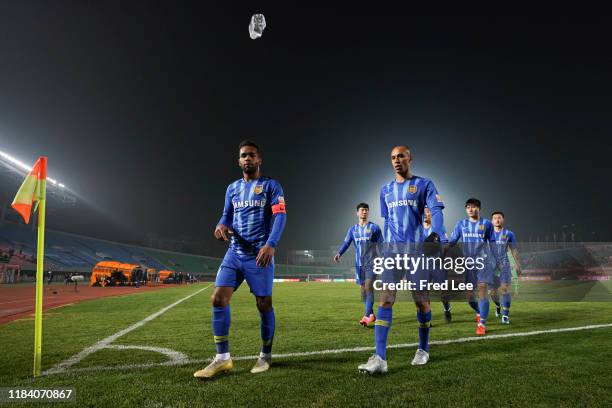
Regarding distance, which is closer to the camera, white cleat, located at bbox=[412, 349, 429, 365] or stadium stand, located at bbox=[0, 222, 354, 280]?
white cleat, located at bbox=[412, 349, 429, 365]

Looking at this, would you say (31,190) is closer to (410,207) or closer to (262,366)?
(262,366)

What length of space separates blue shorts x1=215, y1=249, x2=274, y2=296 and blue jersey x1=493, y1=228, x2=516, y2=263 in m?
6.14

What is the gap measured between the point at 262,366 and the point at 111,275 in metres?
31.4

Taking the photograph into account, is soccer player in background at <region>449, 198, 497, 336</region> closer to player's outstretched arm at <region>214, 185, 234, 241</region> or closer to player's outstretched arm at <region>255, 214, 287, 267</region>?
player's outstretched arm at <region>255, 214, 287, 267</region>

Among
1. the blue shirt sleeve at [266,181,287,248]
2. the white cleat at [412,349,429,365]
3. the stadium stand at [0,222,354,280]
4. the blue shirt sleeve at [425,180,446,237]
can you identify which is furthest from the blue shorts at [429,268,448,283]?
the stadium stand at [0,222,354,280]

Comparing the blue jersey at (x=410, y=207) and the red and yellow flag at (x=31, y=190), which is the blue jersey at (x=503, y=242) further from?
the red and yellow flag at (x=31, y=190)

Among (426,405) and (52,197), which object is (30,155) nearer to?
(52,197)

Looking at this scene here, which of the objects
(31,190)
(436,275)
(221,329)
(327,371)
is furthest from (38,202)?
(436,275)

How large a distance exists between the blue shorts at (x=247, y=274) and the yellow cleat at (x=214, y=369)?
76 centimetres

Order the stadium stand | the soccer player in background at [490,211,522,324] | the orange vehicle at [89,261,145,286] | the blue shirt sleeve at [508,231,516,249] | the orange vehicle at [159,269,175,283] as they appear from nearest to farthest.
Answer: the soccer player in background at [490,211,522,324]
the blue shirt sleeve at [508,231,516,249]
the orange vehicle at [89,261,145,286]
the stadium stand
the orange vehicle at [159,269,175,283]

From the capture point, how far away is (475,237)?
26.3 feet

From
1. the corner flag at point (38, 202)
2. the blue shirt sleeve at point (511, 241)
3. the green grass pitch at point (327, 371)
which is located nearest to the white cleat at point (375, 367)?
the green grass pitch at point (327, 371)

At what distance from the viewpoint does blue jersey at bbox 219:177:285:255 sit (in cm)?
437

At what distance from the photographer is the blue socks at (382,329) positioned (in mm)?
4039
